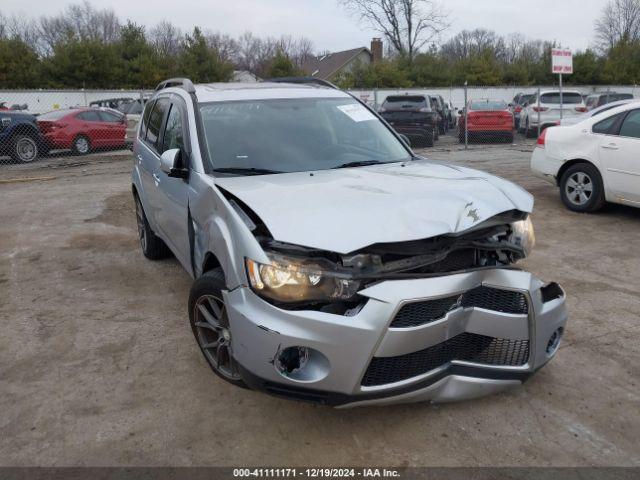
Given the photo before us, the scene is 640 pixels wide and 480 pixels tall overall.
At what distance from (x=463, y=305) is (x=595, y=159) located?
551 centimetres

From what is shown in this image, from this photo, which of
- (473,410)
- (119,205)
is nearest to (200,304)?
(473,410)

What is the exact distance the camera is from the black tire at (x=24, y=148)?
14.5 meters

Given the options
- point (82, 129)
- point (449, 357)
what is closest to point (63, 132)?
point (82, 129)

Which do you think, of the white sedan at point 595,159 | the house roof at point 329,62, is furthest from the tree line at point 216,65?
the white sedan at point 595,159

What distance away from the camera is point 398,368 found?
2.68 m

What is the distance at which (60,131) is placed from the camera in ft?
51.0

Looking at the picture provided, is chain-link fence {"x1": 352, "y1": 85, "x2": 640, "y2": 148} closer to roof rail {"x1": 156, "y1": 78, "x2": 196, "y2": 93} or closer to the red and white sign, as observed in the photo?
the red and white sign

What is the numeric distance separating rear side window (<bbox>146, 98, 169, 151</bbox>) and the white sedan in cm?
536

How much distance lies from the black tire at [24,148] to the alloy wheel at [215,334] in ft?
44.3

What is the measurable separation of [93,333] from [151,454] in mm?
1724

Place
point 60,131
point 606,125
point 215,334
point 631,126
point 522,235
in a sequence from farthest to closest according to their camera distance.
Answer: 1. point 60,131
2. point 606,125
3. point 631,126
4. point 215,334
5. point 522,235

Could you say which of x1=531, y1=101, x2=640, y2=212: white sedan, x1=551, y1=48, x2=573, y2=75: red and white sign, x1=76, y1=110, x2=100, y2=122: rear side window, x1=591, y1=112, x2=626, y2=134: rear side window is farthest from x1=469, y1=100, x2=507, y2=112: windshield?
x1=76, y1=110, x2=100, y2=122: rear side window

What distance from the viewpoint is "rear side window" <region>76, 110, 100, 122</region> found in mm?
16042

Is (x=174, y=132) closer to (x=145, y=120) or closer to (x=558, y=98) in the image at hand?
(x=145, y=120)
